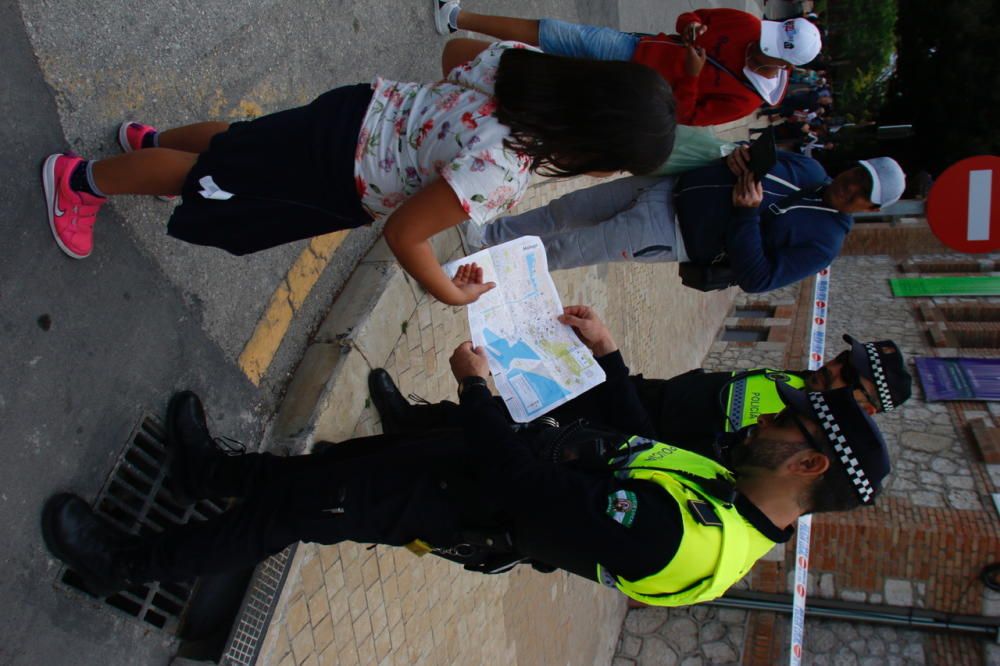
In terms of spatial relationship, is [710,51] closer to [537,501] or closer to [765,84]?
[765,84]

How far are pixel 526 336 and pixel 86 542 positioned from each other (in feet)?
6.59

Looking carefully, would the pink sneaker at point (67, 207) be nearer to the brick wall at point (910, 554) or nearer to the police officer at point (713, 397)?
the police officer at point (713, 397)

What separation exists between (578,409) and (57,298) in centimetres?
238

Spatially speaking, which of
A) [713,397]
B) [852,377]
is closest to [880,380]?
[852,377]

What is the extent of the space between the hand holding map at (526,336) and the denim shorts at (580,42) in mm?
1073

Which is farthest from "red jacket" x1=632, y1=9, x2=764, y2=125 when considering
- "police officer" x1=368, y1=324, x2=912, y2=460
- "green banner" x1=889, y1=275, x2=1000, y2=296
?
"green banner" x1=889, y1=275, x2=1000, y2=296

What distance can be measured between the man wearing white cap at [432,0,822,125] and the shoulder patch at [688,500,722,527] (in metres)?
2.35

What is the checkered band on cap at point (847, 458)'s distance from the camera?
2.57 m

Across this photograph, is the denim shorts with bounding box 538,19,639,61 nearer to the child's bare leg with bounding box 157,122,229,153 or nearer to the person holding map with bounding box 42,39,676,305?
the person holding map with bounding box 42,39,676,305

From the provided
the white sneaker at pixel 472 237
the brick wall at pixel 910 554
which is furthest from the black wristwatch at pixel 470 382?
the brick wall at pixel 910 554

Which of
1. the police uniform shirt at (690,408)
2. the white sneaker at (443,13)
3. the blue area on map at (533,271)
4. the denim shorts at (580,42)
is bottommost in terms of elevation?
the police uniform shirt at (690,408)

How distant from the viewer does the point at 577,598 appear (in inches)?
258

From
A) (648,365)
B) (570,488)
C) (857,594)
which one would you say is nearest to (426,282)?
(570,488)

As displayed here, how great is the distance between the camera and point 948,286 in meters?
12.5
